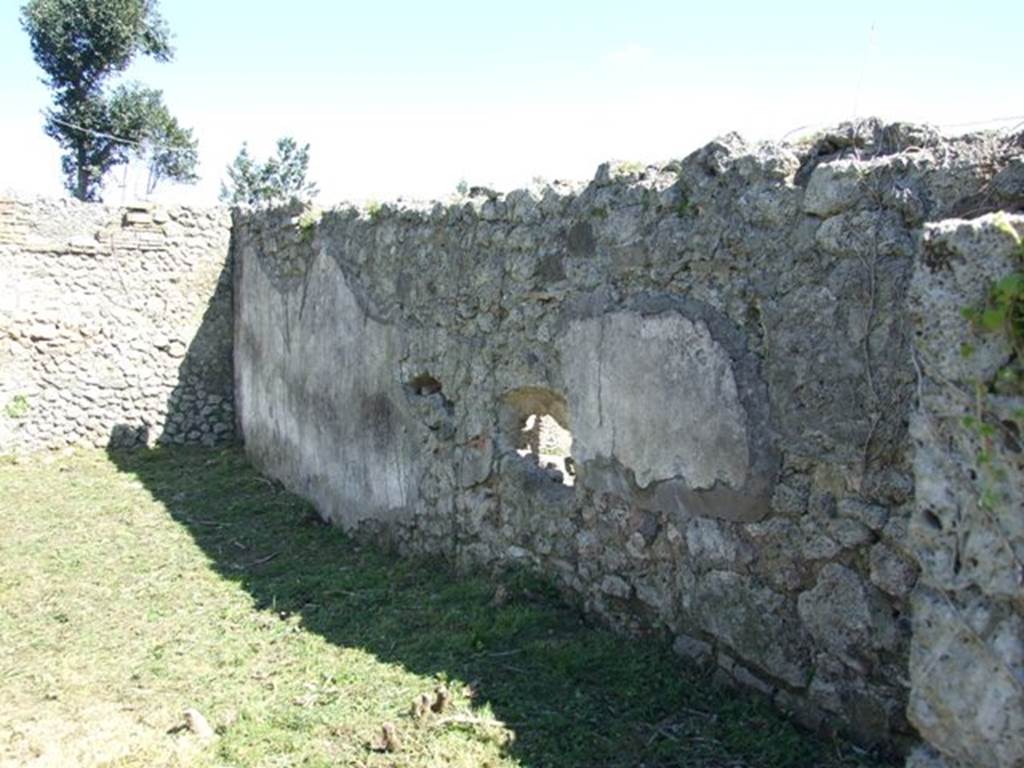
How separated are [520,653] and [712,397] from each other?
51.7 inches

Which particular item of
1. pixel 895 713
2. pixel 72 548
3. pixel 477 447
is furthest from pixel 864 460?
pixel 72 548

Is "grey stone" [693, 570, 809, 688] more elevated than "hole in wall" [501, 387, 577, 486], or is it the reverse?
"hole in wall" [501, 387, 577, 486]

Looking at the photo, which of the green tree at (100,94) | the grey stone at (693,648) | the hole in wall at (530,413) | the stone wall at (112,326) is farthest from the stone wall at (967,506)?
the green tree at (100,94)

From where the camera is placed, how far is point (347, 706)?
11.7ft

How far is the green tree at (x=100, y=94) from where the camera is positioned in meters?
17.2

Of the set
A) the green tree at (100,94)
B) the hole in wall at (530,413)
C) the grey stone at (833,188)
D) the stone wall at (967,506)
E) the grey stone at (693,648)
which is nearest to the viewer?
the stone wall at (967,506)

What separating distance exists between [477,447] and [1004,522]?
3.26m

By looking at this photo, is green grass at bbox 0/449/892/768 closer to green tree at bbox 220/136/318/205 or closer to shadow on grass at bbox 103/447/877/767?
shadow on grass at bbox 103/447/877/767

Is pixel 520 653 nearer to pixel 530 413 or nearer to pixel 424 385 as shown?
pixel 530 413

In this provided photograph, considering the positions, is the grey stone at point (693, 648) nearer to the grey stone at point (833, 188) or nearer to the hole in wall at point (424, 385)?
the grey stone at point (833, 188)

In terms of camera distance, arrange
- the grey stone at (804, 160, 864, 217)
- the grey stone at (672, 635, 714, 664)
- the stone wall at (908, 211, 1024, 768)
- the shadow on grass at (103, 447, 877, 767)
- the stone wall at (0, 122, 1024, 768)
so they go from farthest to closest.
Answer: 1. the grey stone at (672, 635, 714, 664)
2. the shadow on grass at (103, 447, 877, 767)
3. the grey stone at (804, 160, 864, 217)
4. the stone wall at (0, 122, 1024, 768)
5. the stone wall at (908, 211, 1024, 768)

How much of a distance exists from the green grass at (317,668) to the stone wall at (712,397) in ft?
0.82

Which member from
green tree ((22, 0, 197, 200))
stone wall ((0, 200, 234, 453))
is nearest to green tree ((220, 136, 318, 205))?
green tree ((22, 0, 197, 200))

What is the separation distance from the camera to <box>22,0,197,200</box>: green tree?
17.2m
